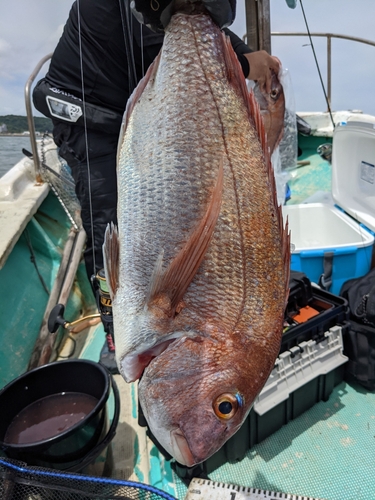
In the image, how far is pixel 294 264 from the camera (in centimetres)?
305

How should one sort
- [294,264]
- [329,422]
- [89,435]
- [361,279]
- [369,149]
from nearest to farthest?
[89,435] → [329,422] → [361,279] → [294,264] → [369,149]

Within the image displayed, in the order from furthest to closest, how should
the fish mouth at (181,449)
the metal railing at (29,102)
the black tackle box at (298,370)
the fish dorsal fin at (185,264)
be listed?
the metal railing at (29,102), the black tackle box at (298,370), the fish dorsal fin at (185,264), the fish mouth at (181,449)

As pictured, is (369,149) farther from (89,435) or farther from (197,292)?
(89,435)

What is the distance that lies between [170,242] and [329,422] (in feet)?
6.30

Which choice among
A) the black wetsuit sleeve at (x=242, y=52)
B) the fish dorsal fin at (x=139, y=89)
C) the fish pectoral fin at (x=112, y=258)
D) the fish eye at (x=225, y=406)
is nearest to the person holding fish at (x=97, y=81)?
the black wetsuit sleeve at (x=242, y=52)

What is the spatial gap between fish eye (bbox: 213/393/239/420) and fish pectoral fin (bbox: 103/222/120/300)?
48 centimetres

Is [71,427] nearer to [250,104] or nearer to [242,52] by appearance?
[250,104]

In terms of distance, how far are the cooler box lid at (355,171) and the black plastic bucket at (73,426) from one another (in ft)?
8.90

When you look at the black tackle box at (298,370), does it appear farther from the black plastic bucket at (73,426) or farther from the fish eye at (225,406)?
the fish eye at (225,406)

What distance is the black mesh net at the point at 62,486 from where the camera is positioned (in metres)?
1.25

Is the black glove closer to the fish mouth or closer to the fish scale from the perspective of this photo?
the fish scale

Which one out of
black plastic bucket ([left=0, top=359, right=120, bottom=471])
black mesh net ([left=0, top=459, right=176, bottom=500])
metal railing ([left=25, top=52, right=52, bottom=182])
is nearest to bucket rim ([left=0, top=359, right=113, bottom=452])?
black plastic bucket ([left=0, top=359, right=120, bottom=471])

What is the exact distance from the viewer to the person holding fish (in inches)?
72.6

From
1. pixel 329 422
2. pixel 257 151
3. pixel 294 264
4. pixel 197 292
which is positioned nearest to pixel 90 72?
pixel 257 151
